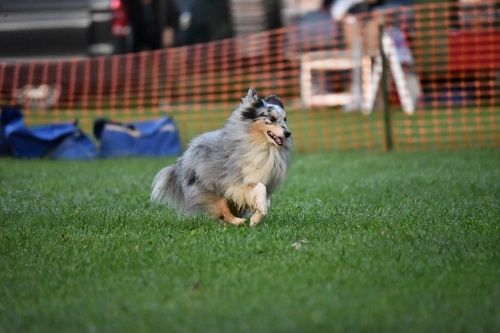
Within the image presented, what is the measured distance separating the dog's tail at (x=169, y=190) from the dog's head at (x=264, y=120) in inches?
31.1

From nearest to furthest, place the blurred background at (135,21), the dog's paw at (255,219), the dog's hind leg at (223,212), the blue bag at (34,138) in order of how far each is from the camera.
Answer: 1. the dog's paw at (255,219)
2. the dog's hind leg at (223,212)
3. the blue bag at (34,138)
4. the blurred background at (135,21)

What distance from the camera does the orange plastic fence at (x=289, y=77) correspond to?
17531 mm

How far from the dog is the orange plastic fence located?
8945 mm

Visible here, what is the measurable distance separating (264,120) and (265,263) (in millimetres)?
1743

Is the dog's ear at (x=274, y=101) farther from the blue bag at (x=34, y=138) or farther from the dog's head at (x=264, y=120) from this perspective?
the blue bag at (x=34, y=138)

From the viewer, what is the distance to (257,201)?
7.03 meters

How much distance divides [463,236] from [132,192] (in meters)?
4.04

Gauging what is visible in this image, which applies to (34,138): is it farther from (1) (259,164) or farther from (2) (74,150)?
(1) (259,164)

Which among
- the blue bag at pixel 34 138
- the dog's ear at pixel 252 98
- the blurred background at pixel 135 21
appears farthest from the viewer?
→ the blurred background at pixel 135 21

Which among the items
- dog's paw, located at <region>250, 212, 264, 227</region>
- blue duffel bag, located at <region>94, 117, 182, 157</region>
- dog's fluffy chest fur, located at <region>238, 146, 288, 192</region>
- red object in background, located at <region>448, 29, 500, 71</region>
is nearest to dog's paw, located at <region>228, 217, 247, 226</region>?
dog's paw, located at <region>250, 212, 264, 227</region>

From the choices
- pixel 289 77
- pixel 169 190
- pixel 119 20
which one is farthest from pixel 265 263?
pixel 119 20

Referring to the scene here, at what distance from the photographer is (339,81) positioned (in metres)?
20.5

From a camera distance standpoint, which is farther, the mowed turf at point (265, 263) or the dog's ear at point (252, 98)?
the dog's ear at point (252, 98)

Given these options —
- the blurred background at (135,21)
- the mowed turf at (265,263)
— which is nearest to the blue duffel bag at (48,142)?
the mowed turf at (265,263)
